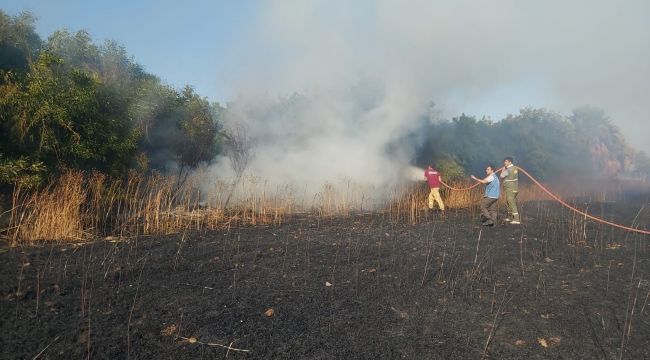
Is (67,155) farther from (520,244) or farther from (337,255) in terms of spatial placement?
(520,244)

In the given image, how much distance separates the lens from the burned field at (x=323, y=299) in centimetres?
388

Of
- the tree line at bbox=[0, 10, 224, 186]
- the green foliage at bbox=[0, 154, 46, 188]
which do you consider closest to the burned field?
the green foliage at bbox=[0, 154, 46, 188]

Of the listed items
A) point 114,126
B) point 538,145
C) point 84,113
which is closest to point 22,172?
point 84,113

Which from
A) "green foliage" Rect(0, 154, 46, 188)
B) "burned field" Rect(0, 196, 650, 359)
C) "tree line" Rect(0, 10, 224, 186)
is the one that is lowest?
"burned field" Rect(0, 196, 650, 359)

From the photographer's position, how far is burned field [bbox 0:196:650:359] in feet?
12.7

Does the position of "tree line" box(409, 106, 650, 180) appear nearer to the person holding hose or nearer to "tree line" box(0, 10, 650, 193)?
"tree line" box(0, 10, 650, 193)

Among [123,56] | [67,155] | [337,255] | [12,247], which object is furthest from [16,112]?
[123,56]

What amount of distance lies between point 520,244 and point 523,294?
3067 millimetres

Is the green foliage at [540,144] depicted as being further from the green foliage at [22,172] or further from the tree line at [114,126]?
the green foliage at [22,172]

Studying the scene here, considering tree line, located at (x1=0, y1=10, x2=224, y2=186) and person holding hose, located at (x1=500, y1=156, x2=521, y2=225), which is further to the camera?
person holding hose, located at (x1=500, y1=156, x2=521, y2=225)

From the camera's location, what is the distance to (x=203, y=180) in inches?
608

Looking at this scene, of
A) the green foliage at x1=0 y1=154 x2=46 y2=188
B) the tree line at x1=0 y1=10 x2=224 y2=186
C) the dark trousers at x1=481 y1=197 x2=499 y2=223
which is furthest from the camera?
the dark trousers at x1=481 y1=197 x2=499 y2=223

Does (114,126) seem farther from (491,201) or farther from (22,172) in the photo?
(491,201)

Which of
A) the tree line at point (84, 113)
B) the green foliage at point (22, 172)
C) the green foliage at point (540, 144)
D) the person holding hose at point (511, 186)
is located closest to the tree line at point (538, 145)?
the green foliage at point (540, 144)
